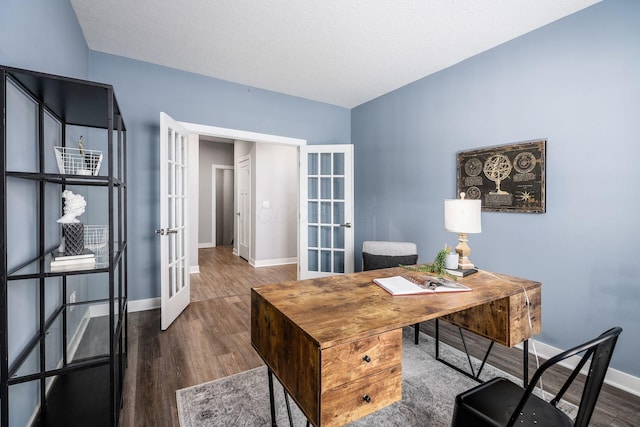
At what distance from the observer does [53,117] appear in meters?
1.92

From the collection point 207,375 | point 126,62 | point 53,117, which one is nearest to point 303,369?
point 207,375

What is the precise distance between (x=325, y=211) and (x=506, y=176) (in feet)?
7.75

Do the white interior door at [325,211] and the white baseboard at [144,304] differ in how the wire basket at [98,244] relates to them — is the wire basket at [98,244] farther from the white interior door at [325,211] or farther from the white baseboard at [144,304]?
the white interior door at [325,211]

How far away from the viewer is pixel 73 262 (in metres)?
1.46

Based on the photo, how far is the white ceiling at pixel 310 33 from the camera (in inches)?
89.4

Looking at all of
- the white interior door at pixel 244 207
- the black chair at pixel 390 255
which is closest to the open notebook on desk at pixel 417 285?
the black chair at pixel 390 255

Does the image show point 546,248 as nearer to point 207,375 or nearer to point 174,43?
point 207,375

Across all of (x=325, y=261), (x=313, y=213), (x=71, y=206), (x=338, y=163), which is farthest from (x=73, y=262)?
(x=338, y=163)

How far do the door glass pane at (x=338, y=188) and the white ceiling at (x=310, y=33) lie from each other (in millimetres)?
1396

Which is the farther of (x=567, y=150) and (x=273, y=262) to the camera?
(x=273, y=262)

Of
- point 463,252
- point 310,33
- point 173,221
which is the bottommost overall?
point 463,252

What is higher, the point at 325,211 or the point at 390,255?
the point at 325,211

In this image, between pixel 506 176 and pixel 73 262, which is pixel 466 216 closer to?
pixel 506 176

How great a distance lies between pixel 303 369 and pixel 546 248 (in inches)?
94.7
